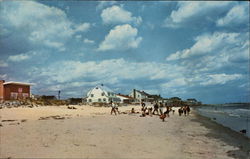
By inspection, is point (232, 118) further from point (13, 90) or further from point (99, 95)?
point (99, 95)

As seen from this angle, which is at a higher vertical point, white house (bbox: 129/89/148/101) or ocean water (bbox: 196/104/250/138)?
white house (bbox: 129/89/148/101)

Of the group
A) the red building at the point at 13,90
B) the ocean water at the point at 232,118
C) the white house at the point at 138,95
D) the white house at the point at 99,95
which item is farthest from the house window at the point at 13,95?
the white house at the point at 138,95

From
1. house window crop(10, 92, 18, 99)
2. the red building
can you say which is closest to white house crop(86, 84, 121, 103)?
the red building

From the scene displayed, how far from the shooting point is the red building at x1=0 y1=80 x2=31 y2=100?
139ft

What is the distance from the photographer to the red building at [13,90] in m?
42.4

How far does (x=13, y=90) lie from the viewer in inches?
1736

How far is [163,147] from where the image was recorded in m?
11.9

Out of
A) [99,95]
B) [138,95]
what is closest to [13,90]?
[99,95]

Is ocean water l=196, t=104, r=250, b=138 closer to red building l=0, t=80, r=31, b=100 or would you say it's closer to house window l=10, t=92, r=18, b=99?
red building l=0, t=80, r=31, b=100

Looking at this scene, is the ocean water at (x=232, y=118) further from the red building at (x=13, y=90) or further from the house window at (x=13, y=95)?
the house window at (x=13, y=95)

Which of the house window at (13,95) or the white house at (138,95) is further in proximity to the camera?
the white house at (138,95)

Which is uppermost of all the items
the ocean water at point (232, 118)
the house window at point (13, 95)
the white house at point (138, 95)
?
the white house at point (138, 95)

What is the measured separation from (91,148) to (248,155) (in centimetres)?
758

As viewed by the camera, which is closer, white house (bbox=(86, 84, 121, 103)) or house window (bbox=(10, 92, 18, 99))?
house window (bbox=(10, 92, 18, 99))
